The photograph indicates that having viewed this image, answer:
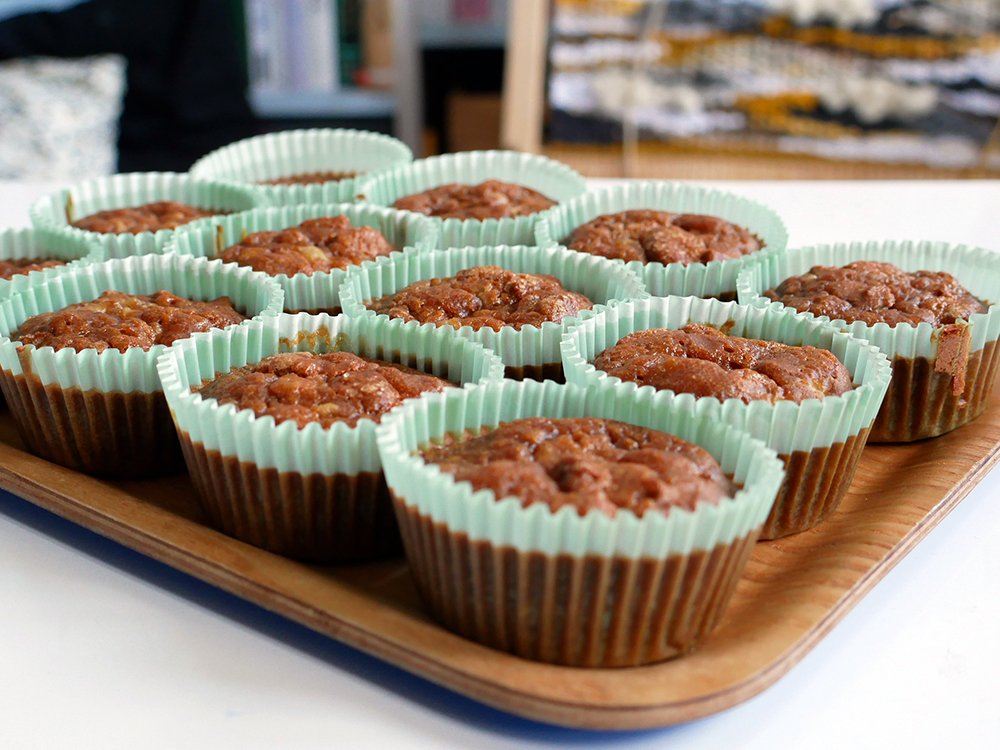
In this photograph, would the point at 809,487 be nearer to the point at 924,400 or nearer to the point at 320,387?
the point at 924,400

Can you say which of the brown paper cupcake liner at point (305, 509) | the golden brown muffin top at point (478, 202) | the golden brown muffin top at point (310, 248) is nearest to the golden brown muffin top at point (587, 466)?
the brown paper cupcake liner at point (305, 509)

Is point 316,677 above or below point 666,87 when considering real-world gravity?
below

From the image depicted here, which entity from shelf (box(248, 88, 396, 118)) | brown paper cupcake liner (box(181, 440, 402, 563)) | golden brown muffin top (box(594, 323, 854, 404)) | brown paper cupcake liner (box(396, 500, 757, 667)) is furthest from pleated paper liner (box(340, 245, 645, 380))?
shelf (box(248, 88, 396, 118))

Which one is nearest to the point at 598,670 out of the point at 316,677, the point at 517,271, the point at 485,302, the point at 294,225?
the point at 316,677

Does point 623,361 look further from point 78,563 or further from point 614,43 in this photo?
point 614,43

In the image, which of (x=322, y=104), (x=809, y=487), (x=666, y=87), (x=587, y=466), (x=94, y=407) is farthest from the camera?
(x=322, y=104)
